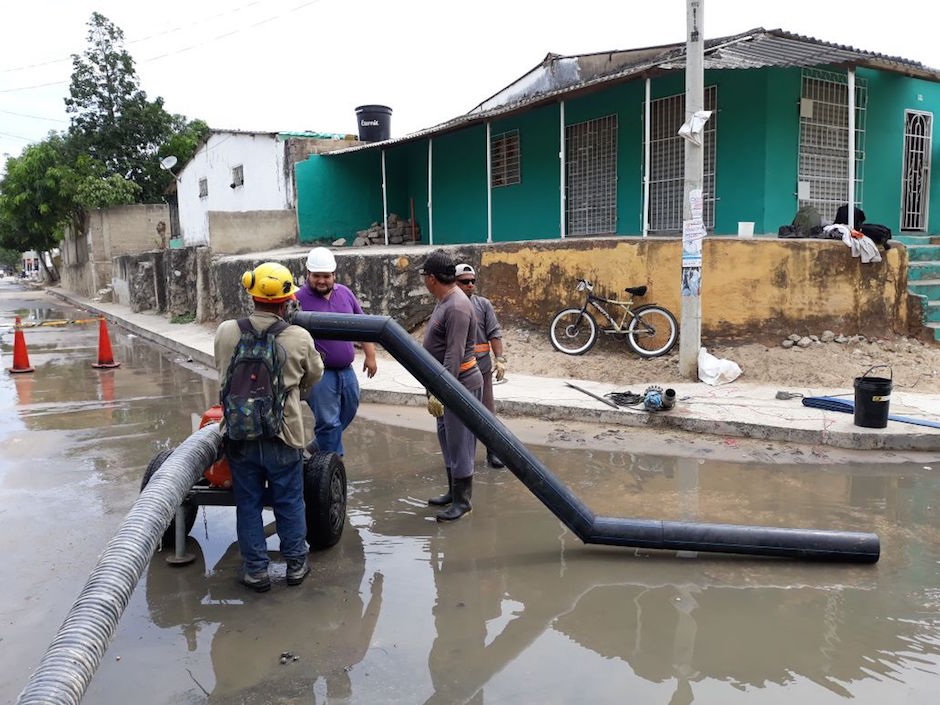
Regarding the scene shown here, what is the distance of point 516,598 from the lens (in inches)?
150

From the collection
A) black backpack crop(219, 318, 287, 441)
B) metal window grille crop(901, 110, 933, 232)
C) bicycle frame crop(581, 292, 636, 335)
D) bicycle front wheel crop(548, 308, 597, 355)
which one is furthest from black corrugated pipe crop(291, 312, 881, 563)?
metal window grille crop(901, 110, 933, 232)

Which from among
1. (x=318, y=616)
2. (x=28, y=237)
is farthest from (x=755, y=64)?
(x=28, y=237)

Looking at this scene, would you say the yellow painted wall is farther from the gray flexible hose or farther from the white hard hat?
the gray flexible hose

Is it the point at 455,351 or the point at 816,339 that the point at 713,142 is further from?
the point at 455,351

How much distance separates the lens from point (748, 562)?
164 inches

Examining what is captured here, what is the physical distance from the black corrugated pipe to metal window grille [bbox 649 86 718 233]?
316 inches

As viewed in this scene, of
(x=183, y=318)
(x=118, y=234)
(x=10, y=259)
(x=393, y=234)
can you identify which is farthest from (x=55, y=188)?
(x=10, y=259)

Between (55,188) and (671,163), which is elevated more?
(55,188)

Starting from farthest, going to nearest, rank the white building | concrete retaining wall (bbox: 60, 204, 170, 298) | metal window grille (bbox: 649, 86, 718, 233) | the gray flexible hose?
concrete retaining wall (bbox: 60, 204, 170, 298), the white building, metal window grille (bbox: 649, 86, 718, 233), the gray flexible hose

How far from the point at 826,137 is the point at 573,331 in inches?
207

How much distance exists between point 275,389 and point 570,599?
1887mm

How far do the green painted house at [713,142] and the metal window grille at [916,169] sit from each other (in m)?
0.03

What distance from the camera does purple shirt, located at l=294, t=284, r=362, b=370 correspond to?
483 cm

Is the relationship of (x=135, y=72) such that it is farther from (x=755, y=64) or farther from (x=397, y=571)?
(x=397, y=571)
